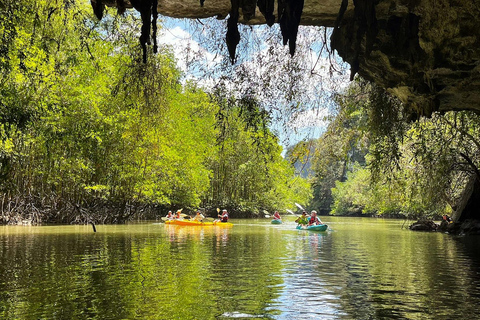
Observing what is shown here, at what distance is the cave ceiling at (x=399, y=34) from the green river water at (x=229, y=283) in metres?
3.30

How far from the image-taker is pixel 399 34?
24.8 ft

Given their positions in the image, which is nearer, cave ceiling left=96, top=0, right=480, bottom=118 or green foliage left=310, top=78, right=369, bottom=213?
cave ceiling left=96, top=0, right=480, bottom=118

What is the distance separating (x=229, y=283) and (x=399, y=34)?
16.0 feet

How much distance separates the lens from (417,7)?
273 inches

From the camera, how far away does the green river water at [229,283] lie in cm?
612

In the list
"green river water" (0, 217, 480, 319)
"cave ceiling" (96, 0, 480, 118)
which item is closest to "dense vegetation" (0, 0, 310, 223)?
"green river water" (0, 217, 480, 319)

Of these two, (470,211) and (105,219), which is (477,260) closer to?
(470,211)

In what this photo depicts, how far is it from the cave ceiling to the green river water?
3304mm

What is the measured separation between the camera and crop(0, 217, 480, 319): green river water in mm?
6121

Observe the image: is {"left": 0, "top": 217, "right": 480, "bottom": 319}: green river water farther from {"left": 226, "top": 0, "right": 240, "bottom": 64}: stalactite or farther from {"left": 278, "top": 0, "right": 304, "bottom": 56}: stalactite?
{"left": 278, "top": 0, "right": 304, "bottom": 56}: stalactite

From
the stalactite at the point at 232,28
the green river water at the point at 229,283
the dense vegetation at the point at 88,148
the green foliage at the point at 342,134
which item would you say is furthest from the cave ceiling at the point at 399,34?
the green river water at the point at 229,283

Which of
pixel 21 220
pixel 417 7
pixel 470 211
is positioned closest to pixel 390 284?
pixel 417 7

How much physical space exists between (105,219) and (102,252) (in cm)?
1564

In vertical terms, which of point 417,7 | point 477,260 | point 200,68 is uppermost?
point 417,7
